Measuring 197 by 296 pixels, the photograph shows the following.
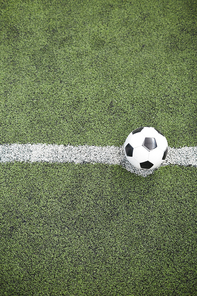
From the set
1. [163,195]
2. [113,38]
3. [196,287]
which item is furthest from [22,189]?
[113,38]

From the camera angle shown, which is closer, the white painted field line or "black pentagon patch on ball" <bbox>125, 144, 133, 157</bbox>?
"black pentagon patch on ball" <bbox>125, 144, 133, 157</bbox>

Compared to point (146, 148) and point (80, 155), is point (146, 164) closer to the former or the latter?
point (146, 148)

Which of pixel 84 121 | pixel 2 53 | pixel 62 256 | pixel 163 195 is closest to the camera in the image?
pixel 62 256

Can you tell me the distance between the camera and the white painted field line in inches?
75.0

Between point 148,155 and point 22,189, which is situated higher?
point 148,155

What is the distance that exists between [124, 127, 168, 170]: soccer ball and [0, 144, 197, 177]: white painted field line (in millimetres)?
243

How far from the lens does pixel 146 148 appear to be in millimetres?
1628

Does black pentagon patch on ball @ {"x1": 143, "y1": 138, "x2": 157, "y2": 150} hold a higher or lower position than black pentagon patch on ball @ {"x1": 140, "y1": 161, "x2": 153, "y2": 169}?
higher

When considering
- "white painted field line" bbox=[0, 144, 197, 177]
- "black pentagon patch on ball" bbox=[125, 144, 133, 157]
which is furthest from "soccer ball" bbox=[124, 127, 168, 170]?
"white painted field line" bbox=[0, 144, 197, 177]

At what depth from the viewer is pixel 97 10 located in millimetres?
2303

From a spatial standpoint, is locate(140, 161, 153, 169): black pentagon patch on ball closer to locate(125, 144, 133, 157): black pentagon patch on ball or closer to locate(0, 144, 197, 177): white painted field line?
locate(125, 144, 133, 157): black pentagon patch on ball

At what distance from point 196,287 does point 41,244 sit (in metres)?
1.36

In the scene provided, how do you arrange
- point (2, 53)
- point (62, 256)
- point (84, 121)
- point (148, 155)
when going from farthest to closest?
point (2, 53), point (84, 121), point (62, 256), point (148, 155)

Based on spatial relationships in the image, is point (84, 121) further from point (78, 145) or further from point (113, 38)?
point (113, 38)
